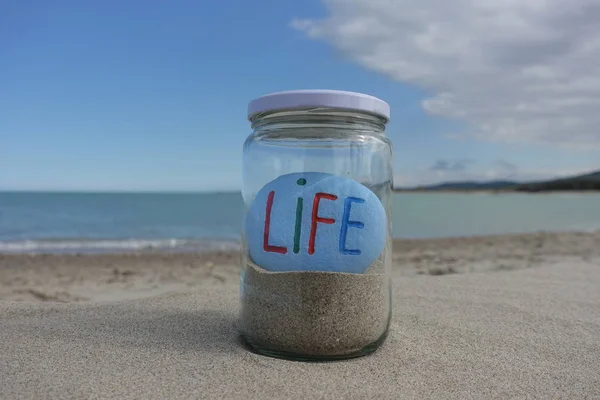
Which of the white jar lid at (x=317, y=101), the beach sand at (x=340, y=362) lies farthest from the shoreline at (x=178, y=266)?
the white jar lid at (x=317, y=101)

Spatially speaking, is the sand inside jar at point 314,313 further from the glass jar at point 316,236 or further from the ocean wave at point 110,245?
the ocean wave at point 110,245

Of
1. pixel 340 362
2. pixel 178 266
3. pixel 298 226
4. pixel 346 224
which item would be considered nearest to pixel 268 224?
pixel 298 226

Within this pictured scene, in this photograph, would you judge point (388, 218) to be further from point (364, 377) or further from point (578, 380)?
point (578, 380)

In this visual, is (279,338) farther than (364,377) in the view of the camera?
Yes

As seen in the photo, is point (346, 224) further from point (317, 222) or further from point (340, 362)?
point (340, 362)

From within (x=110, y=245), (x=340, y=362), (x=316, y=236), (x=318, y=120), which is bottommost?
(x=110, y=245)

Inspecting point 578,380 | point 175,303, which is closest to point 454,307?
point 578,380
